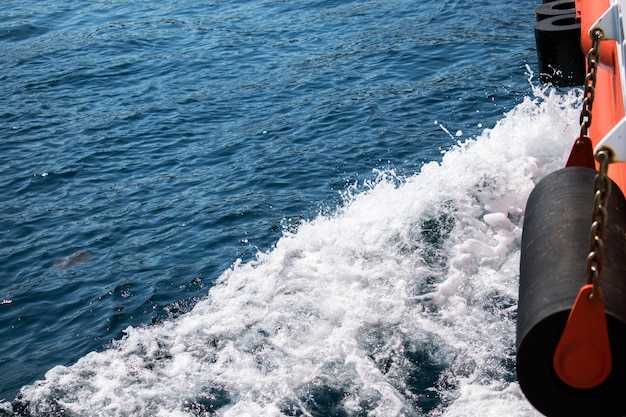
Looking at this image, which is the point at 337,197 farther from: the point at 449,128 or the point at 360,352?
Answer: the point at 360,352

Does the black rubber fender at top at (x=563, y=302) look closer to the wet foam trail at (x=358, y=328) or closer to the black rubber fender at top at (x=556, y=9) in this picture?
the wet foam trail at (x=358, y=328)

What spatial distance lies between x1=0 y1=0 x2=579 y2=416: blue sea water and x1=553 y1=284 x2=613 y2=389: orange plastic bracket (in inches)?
130

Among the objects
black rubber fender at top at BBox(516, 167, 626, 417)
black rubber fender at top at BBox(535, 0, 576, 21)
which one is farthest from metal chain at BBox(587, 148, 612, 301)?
black rubber fender at top at BBox(535, 0, 576, 21)

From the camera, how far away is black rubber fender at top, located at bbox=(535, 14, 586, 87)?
396 inches

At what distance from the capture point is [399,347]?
8086 mm

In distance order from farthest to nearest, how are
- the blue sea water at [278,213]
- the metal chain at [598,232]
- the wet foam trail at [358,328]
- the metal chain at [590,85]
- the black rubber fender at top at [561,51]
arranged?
the black rubber fender at top at [561,51] → the blue sea water at [278,213] → the wet foam trail at [358,328] → the metal chain at [590,85] → the metal chain at [598,232]

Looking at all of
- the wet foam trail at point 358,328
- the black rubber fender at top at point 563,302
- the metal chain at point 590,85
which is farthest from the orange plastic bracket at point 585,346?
the wet foam trail at point 358,328

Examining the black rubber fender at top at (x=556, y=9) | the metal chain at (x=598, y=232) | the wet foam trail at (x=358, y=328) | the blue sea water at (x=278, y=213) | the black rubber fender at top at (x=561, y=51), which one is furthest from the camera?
the black rubber fender at top at (x=556, y=9)

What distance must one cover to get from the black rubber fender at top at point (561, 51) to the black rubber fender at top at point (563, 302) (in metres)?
6.35

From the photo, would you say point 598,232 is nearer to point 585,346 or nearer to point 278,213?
point 585,346

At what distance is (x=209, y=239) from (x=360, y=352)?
3925 mm

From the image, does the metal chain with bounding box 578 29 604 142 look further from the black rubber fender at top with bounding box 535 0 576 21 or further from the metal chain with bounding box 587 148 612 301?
the black rubber fender at top with bounding box 535 0 576 21

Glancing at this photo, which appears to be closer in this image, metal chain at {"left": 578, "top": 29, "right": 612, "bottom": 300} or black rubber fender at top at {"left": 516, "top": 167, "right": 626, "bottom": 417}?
metal chain at {"left": 578, "top": 29, "right": 612, "bottom": 300}

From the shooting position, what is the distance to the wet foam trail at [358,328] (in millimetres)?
7613
